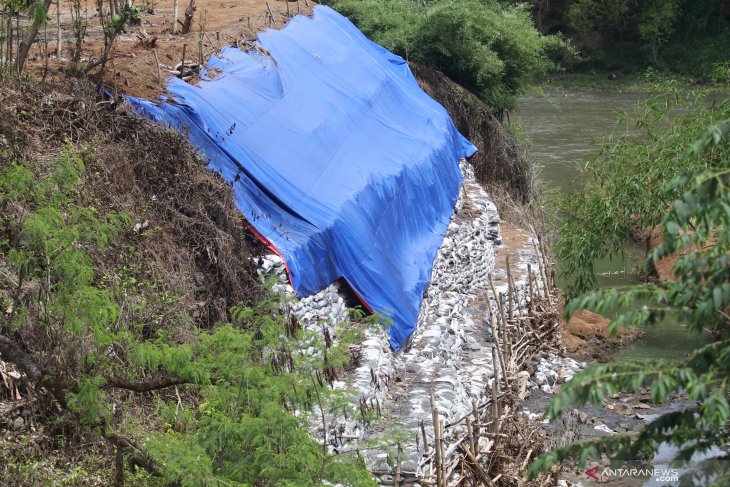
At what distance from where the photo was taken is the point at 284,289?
9.80 m

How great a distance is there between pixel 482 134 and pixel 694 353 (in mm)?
16989

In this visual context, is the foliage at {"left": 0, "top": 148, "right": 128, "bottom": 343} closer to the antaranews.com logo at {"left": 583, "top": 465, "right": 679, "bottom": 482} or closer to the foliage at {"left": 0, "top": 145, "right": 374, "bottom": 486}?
the foliage at {"left": 0, "top": 145, "right": 374, "bottom": 486}

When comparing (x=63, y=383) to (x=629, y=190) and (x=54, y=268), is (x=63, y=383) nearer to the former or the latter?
(x=54, y=268)

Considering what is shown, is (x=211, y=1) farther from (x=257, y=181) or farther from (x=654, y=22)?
(x=654, y=22)

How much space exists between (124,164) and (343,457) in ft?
14.3

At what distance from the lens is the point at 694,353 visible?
13.4 feet

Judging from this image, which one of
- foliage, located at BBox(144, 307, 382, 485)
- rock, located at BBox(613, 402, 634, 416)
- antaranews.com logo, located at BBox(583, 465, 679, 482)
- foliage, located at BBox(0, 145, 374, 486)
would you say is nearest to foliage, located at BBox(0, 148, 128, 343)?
foliage, located at BBox(0, 145, 374, 486)

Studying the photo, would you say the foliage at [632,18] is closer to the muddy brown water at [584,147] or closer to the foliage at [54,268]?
the muddy brown water at [584,147]

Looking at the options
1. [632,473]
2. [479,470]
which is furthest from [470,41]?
[479,470]

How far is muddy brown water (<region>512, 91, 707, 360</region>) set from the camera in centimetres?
1605

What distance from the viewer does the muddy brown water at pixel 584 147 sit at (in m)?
16.0

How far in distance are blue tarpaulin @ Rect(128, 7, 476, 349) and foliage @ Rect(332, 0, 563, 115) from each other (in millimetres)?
3406

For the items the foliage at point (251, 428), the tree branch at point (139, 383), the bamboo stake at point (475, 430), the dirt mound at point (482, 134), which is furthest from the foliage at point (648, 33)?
the tree branch at point (139, 383)

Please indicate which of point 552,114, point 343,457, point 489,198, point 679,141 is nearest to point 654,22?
point 552,114
